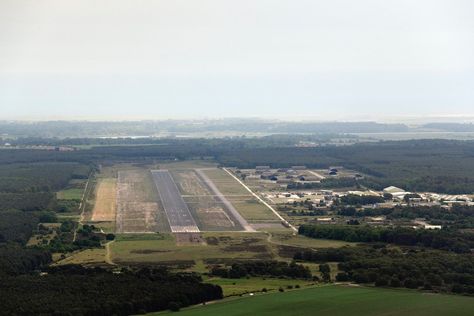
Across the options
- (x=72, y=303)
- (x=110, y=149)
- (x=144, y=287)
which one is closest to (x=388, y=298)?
(x=144, y=287)

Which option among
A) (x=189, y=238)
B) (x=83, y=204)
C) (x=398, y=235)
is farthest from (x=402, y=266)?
(x=83, y=204)

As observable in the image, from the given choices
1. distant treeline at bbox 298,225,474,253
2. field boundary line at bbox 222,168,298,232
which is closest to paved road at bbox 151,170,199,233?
field boundary line at bbox 222,168,298,232

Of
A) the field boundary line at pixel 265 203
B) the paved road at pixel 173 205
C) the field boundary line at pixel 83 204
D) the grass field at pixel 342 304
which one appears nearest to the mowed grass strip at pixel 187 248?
the paved road at pixel 173 205

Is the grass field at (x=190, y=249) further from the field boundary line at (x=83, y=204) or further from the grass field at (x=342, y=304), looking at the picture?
the grass field at (x=342, y=304)

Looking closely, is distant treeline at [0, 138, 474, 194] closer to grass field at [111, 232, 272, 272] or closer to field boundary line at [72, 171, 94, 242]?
field boundary line at [72, 171, 94, 242]

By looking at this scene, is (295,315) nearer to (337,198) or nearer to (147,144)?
(337,198)

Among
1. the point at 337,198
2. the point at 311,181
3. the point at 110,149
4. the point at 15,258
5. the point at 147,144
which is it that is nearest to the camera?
the point at 15,258
